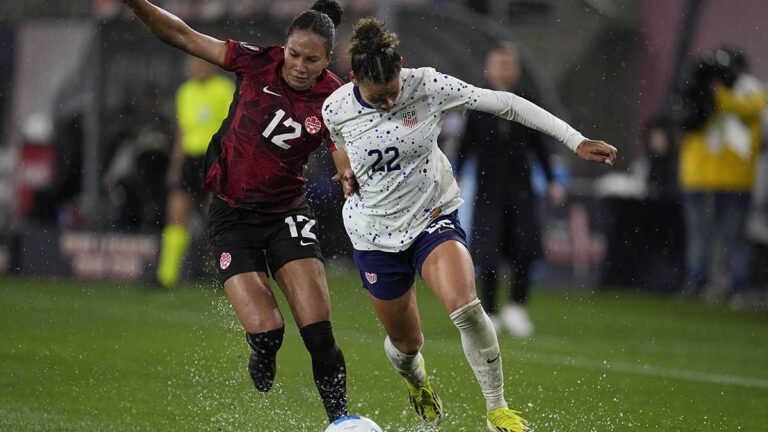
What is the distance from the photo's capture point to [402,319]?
7.12 meters

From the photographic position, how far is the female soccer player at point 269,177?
6762 mm

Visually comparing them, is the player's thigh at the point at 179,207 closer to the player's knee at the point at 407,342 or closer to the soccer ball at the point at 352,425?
the player's knee at the point at 407,342

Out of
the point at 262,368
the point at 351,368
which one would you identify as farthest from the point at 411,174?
the point at 351,368

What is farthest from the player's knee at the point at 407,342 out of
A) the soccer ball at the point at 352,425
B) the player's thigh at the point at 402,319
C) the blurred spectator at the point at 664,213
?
the blurred spectator at the point at 664,213

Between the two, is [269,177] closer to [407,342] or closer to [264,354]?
[264,354]

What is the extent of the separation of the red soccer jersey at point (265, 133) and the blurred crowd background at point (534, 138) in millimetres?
4680

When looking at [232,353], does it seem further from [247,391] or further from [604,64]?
[604,64]

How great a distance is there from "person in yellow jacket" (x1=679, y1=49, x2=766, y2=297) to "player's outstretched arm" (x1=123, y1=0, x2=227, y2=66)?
8511 mm

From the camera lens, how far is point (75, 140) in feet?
58.8

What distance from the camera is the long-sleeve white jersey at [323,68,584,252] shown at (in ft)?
21.8

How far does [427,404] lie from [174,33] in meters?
2.48

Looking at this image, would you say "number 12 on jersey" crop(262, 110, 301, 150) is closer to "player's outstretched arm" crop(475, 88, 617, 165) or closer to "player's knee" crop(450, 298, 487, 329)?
"player's outstretched arm" crop(475, 88, 617, 165)

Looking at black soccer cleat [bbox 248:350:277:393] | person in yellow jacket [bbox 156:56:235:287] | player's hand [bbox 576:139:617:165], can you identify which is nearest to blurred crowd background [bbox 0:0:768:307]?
person in yellow jacket [bbox 156:56:235:287]

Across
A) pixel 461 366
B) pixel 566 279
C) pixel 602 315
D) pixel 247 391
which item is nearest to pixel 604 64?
pixel 566 279
